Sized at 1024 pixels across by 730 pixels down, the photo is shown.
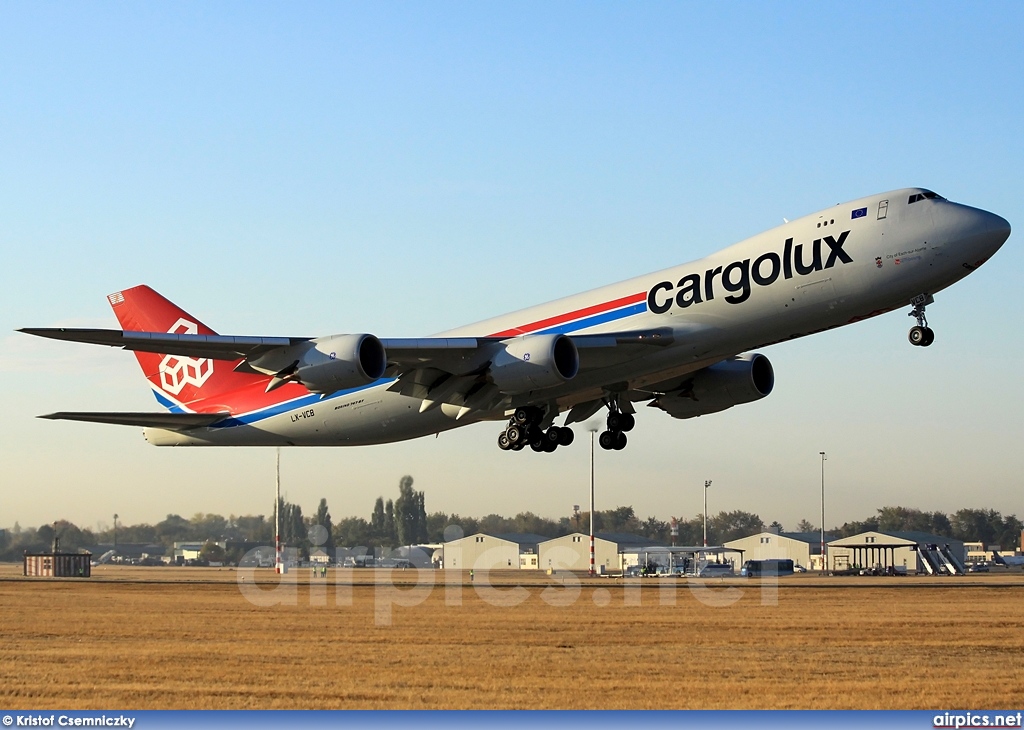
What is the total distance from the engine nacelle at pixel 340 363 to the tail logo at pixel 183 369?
1239 cm

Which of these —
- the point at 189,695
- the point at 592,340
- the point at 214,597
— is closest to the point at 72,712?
the point at 189,695

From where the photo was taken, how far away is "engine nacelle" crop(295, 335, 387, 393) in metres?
32.8

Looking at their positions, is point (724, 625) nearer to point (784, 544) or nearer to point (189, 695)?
point (189, 695)

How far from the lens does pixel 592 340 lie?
111 ft

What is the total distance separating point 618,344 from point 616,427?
7.54m

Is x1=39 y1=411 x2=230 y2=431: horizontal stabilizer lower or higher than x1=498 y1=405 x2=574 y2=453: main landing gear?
higher

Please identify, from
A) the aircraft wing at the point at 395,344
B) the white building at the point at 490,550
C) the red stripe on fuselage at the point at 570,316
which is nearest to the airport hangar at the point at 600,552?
the white building at the point at 490,550

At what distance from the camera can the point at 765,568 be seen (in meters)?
90.4

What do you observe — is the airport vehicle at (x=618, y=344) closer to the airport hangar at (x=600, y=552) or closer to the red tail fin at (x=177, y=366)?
the red tail fin at (x=177, y=366)

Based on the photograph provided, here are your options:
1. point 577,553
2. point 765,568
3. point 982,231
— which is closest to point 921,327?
point 982,231

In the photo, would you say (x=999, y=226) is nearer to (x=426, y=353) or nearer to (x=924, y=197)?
(x=924, y=197)

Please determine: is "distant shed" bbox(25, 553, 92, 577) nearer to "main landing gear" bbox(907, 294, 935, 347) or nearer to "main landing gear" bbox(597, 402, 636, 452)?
"main landing gear" bbox(597, 402, 636, 452)

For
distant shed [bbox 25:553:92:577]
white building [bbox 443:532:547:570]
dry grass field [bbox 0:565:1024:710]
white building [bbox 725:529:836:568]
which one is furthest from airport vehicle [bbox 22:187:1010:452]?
white building [bbox 725:529:836:568]

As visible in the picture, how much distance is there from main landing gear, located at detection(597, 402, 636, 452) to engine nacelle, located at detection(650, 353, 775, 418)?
190cm
